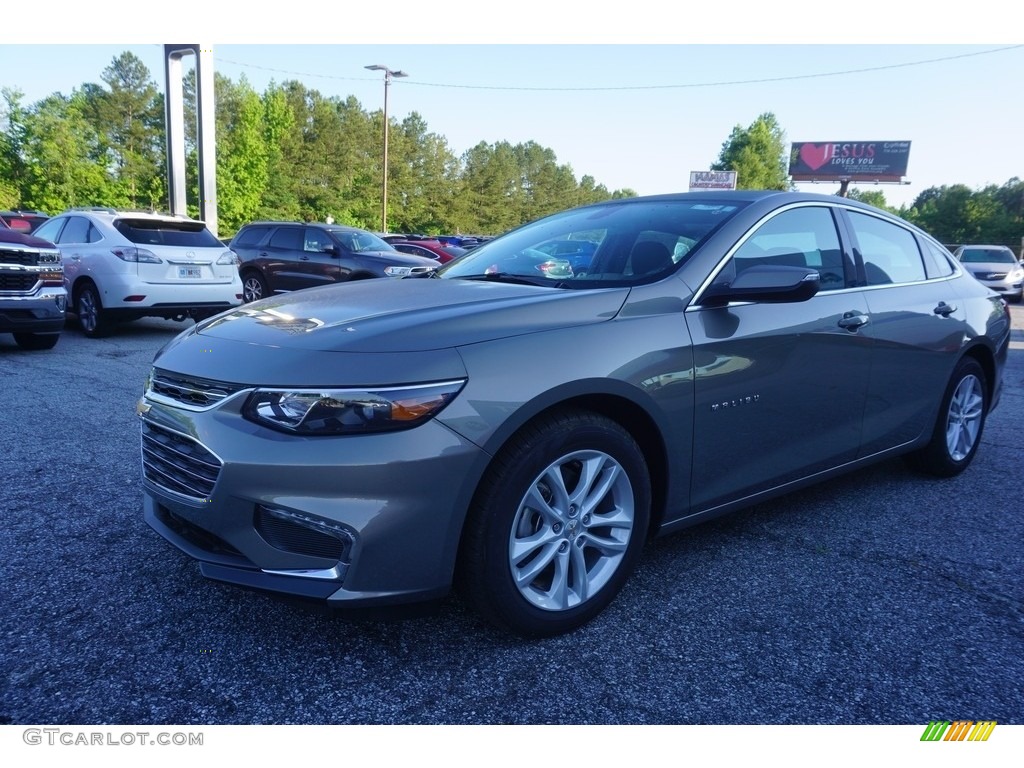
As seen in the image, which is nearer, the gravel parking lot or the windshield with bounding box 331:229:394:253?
the gravel parking lot

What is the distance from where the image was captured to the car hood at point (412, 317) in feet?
7.37

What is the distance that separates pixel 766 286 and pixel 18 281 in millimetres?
7397

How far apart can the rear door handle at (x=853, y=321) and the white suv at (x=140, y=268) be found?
315 inches

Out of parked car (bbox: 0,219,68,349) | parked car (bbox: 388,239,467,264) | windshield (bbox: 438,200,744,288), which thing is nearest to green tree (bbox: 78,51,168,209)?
parked car (bbox: 388,239,467,264)

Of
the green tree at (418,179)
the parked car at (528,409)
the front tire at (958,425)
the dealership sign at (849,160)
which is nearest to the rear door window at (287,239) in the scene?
the parked car at (528,409)

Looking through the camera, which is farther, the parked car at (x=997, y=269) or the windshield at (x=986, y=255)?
the windshield at (x=986, y=255)

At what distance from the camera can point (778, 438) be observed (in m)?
3.03

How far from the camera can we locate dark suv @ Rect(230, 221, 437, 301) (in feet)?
40.8

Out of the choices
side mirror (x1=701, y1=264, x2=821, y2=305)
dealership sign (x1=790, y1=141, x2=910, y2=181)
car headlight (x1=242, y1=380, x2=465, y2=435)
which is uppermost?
dealership sign (x1=790, y1=141, x2=910, y2=181)

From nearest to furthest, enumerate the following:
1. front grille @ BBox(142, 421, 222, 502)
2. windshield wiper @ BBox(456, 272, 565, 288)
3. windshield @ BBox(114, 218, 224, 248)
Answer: front grille @ BBox(142, 421, 222, 502) < windshield wiper @ BBox(456, 272, 565, 288) < windshield @ BBox(114, 218, 224, 248)

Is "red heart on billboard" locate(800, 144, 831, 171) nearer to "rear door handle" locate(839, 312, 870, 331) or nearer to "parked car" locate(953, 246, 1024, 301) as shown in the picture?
"parked car" locate(953, 246, 1024, 301)

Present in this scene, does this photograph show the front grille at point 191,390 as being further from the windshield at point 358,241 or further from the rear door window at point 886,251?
the windshield at point 358,241

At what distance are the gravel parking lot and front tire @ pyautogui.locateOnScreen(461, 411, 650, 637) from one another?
141 mm
